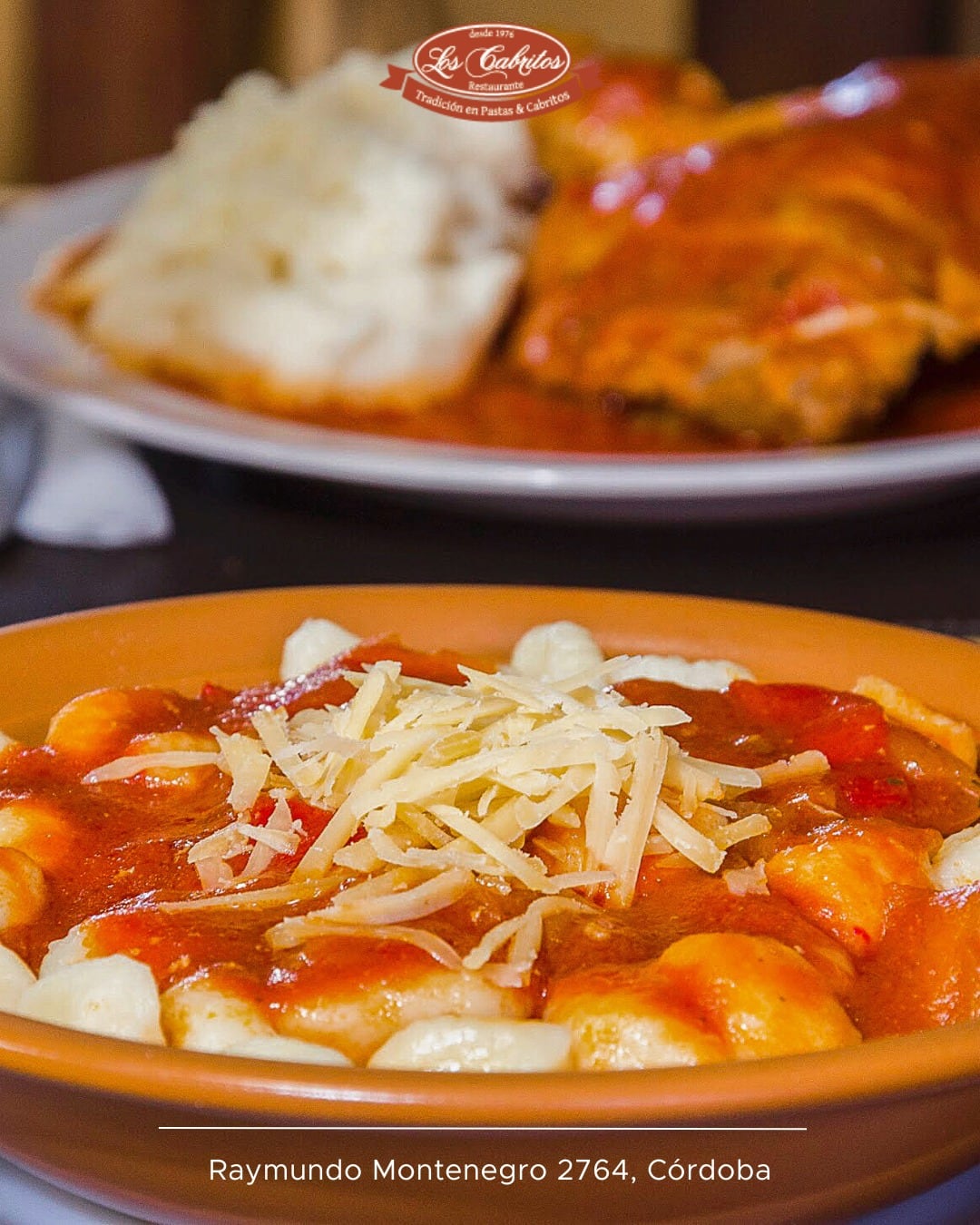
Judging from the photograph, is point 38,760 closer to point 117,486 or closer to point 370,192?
point 117,486

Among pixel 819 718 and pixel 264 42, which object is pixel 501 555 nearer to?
pixel 819 718

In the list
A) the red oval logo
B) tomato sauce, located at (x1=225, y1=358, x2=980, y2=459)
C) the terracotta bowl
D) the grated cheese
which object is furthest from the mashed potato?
the terracotta bowl

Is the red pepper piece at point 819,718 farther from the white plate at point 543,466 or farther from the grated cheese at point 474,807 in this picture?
the white plate at point 543,466

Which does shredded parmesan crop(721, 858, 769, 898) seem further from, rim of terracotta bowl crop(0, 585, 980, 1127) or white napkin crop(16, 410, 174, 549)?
white napkin crop(16, 410, 174, 549)

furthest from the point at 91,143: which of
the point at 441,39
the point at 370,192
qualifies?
the point at 441,39

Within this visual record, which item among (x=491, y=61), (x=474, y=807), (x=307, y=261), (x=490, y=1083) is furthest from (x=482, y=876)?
(x=307, y=261)

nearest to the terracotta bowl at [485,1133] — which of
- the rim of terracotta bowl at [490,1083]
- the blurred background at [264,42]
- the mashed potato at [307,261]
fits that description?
the rim of terracotta bowl at [490,1083]
